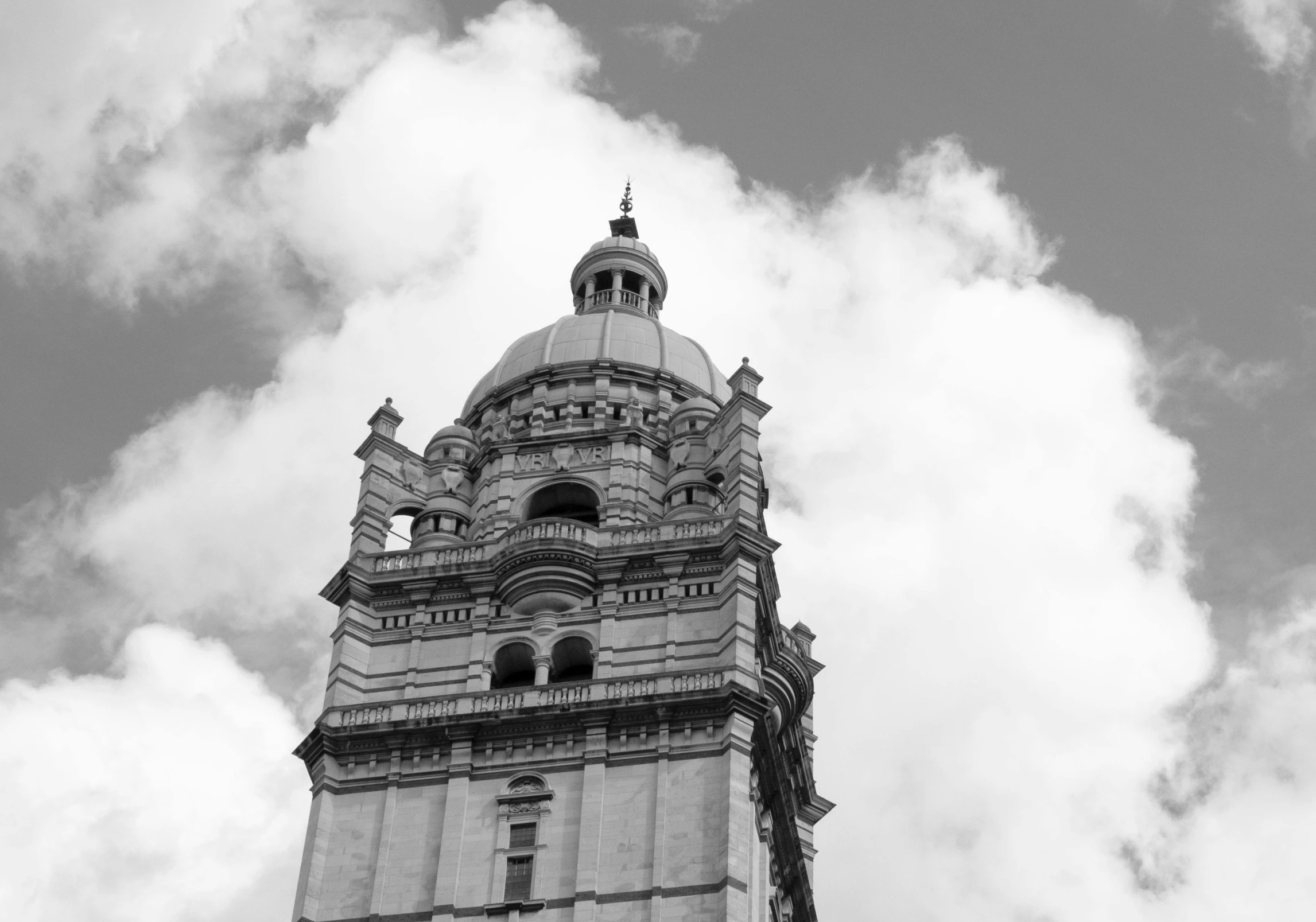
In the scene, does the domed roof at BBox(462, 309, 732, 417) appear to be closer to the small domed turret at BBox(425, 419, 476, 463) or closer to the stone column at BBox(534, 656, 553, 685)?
the small domed turret at BBox(425, 419, 476, 463)

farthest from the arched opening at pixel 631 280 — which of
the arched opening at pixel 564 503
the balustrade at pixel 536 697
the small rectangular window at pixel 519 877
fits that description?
the small rectangular window at pixel 519 877

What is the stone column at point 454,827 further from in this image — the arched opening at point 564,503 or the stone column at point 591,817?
the arched opening at point 564,503

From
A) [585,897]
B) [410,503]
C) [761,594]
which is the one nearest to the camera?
[585,897]

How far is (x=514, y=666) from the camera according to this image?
59500 millimetres

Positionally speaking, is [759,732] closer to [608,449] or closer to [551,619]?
[551,619]

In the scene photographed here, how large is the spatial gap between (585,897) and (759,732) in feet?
21.1

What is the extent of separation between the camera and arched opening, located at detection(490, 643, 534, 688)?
59.0m

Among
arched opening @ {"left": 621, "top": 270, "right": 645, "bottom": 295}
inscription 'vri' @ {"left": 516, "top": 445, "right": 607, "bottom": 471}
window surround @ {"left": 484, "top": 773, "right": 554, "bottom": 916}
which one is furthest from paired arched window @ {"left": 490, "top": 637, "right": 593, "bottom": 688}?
arched opening @ {"left": 621, "top": 270, "right": 645, "bottom": 295}

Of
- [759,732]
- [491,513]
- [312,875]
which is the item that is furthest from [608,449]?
[312,875]

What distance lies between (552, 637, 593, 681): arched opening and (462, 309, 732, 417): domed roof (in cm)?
1197

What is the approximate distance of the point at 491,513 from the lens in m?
63.5

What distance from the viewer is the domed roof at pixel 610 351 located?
69.0 metres

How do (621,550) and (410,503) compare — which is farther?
(410,503)

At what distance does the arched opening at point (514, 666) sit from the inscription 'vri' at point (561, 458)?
22.8 feet
